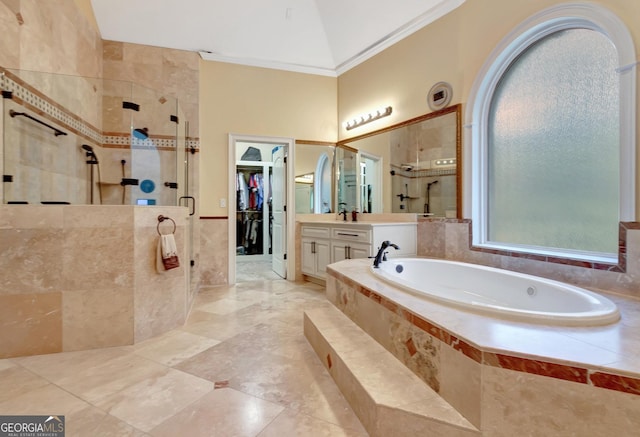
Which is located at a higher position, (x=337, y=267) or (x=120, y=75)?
(x=120, y=75)

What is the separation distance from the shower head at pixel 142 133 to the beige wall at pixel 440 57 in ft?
8.30

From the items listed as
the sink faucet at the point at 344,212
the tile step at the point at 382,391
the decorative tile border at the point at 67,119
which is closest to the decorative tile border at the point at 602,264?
the tile step at the point at 382,391

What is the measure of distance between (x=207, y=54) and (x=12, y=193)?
272 centimetres

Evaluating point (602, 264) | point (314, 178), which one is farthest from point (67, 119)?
point (602, 264)

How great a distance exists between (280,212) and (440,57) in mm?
2762

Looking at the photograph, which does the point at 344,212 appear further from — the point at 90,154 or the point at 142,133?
the point at 90,154

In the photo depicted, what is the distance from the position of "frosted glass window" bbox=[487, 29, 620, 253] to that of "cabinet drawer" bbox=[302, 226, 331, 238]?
179 centimetres

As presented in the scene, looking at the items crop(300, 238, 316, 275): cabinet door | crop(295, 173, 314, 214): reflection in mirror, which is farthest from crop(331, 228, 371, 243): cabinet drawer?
crop(295, 173, 314, 214): reflection in mirror

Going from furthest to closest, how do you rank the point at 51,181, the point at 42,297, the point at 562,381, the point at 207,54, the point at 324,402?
1. the point at 207,54
2. the point at 51,181
3. the point at 42,297
4. the point at 324,402
5. the point at 562,381

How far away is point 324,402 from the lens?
1.55 m

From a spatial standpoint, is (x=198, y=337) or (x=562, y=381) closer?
(x=562, y=381)

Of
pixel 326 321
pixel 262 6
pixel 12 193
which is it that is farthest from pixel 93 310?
pixel 262 6

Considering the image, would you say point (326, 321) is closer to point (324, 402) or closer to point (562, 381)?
point (324, 402)

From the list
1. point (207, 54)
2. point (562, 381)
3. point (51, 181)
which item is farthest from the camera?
point (207, 54)
